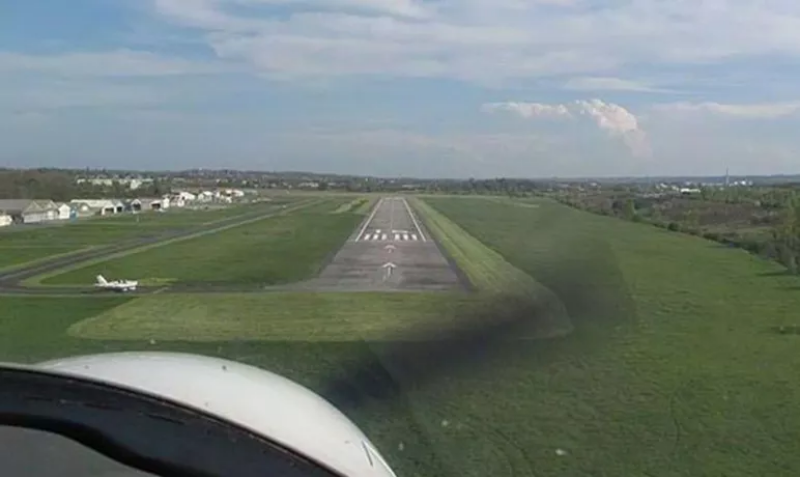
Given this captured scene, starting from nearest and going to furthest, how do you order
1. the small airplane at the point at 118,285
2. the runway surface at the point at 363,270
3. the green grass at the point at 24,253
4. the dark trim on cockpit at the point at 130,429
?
the dark trim on cockpit at the point at 130,429
the small airplane at the point at 118,285
the runway surface at the point at 363,270
the green grass at the point at 24,253

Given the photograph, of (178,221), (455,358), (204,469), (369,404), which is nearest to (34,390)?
(204,469)

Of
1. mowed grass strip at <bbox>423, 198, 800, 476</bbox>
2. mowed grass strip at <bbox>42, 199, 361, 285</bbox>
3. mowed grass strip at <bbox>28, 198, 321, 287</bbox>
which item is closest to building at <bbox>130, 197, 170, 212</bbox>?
mowed grass strip at <bbox>28, 198, 321, 287</bbox>

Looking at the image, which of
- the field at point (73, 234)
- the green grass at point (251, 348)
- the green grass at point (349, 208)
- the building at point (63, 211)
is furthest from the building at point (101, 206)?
the green grass at point (251, 348)

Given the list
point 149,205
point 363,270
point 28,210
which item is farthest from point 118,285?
point 149,205

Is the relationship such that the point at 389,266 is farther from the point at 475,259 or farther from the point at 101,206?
the point at 101,206

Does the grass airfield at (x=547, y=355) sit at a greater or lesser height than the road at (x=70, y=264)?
greater

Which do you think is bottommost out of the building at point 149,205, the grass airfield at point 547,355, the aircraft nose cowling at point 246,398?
the building at point 149,205

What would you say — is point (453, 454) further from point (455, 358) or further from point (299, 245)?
point (299, 245)

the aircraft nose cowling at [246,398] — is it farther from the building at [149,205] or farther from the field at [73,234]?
the building at [149,205]
